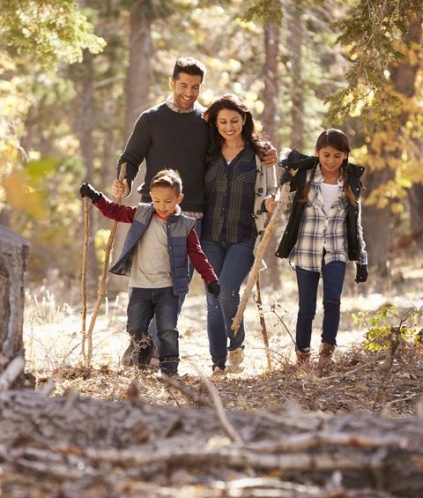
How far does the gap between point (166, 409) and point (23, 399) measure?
0.62m

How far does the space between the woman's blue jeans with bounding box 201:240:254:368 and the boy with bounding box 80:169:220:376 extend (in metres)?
0.46

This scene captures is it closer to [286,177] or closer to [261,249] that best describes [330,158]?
[286,177]

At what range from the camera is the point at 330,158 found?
7.07m

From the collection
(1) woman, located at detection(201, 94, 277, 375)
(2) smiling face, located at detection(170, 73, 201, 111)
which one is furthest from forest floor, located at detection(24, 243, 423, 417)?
(2) smiling face, located at detection(170, 73, 201, 111)

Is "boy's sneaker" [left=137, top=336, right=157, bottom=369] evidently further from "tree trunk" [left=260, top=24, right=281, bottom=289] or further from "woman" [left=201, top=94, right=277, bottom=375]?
"tree trunk" [left=260, top=24, right=281, bottom=289]

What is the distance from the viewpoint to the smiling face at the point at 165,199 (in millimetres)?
6773

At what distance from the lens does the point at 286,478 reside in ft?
11.3

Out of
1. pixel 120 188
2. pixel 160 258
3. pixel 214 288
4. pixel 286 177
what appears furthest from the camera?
pixel 286 177

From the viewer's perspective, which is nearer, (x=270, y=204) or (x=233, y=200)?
(x=270, y=204)

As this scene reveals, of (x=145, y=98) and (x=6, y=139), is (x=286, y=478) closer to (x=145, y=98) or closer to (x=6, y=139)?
(x=6, y=139)

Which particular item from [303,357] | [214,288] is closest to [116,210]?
[214,288]

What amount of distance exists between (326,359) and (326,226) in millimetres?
1018

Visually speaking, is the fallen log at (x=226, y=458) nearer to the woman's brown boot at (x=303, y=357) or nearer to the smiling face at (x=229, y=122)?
the woman's brown boot at (x=303, y=357)

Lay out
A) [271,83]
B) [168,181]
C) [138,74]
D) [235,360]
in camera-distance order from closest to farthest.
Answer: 1. [168,181]
2. [235,360]
3. [271,83]
4. [138,74]
